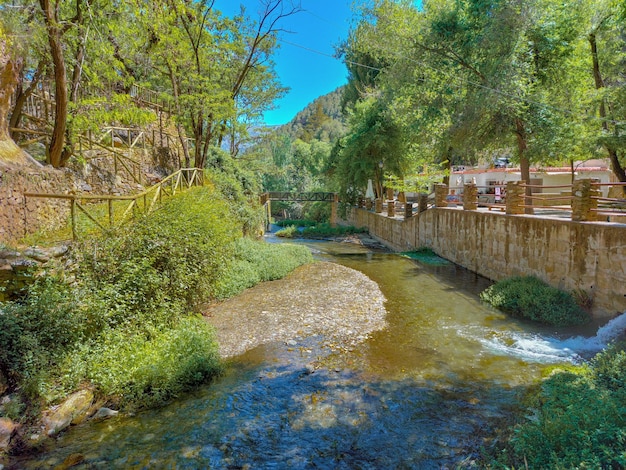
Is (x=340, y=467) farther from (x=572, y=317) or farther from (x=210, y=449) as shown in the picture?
(x=572, y=317)

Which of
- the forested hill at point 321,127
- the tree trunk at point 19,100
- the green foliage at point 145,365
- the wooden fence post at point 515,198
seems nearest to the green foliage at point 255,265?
the green foliage at point 145,365

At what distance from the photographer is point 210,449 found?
13.8ft

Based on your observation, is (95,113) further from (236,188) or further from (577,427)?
(577,427)

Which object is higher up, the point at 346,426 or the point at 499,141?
the point at 499,141

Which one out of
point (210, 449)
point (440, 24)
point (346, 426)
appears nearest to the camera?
point (210, 449)

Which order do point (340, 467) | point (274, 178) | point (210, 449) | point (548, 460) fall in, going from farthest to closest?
point (274, 178) < point (210, 449) < point (340, 467) < point (548, 460)

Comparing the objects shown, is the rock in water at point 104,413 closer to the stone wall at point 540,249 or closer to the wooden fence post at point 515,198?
the stone wall at point 540,249

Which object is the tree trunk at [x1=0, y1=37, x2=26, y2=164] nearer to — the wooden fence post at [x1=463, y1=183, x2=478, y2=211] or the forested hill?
the wooden fence post at [x1=463, y1=183, x2=478, y2=211]

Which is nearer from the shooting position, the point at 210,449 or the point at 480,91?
the point at 210,449

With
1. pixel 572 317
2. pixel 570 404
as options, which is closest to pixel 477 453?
pixel 570 404

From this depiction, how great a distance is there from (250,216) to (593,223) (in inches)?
516

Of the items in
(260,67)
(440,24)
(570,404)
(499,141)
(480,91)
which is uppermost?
(440,24)

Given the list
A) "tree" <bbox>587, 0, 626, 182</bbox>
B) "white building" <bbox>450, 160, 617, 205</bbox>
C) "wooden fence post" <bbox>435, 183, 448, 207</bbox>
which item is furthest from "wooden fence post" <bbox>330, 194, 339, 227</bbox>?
"tree" <bbox>587, 0, 626, 182</bbox>

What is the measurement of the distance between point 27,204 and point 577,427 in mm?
9162
